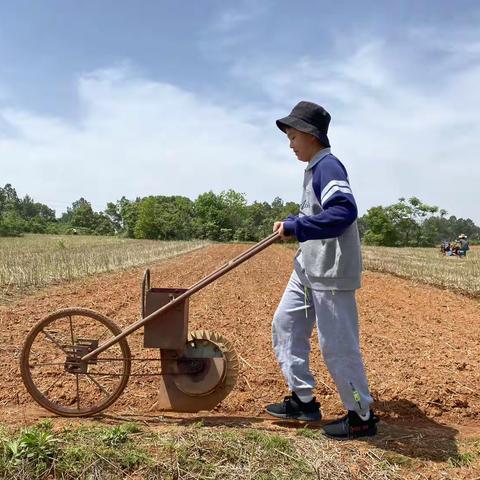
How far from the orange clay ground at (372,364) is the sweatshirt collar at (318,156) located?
1801 millimetres

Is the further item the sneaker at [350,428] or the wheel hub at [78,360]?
the wheel hub at [78,360]

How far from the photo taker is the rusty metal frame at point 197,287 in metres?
3.37

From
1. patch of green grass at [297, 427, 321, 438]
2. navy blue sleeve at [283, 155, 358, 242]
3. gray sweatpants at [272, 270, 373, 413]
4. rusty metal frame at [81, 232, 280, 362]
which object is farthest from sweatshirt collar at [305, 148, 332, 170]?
patch of green grass at [297, 427, 321, 438]

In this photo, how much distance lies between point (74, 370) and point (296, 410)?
1577 millimetres

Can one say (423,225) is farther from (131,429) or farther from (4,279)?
(131,429)

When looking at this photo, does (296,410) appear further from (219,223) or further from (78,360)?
(219,223)

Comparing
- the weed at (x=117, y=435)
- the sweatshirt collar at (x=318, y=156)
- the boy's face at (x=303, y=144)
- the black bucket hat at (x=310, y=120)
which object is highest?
the black bucket hat at (x=310, y=120)

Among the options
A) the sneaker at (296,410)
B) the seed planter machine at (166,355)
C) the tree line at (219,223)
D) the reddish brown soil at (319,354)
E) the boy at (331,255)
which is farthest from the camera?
the tree line at (219,223)

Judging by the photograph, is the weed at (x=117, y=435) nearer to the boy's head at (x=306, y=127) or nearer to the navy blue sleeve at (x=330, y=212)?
the navy blue sleeve at (x=330, y=212)

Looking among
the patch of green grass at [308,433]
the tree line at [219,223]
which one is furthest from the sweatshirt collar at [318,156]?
the tree line at [219,223]

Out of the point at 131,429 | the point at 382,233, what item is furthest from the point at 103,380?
the point at 382,233

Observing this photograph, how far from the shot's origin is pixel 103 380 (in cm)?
449

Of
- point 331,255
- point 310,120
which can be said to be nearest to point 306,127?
point 310,120

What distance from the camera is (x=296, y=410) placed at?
3.68 meters
